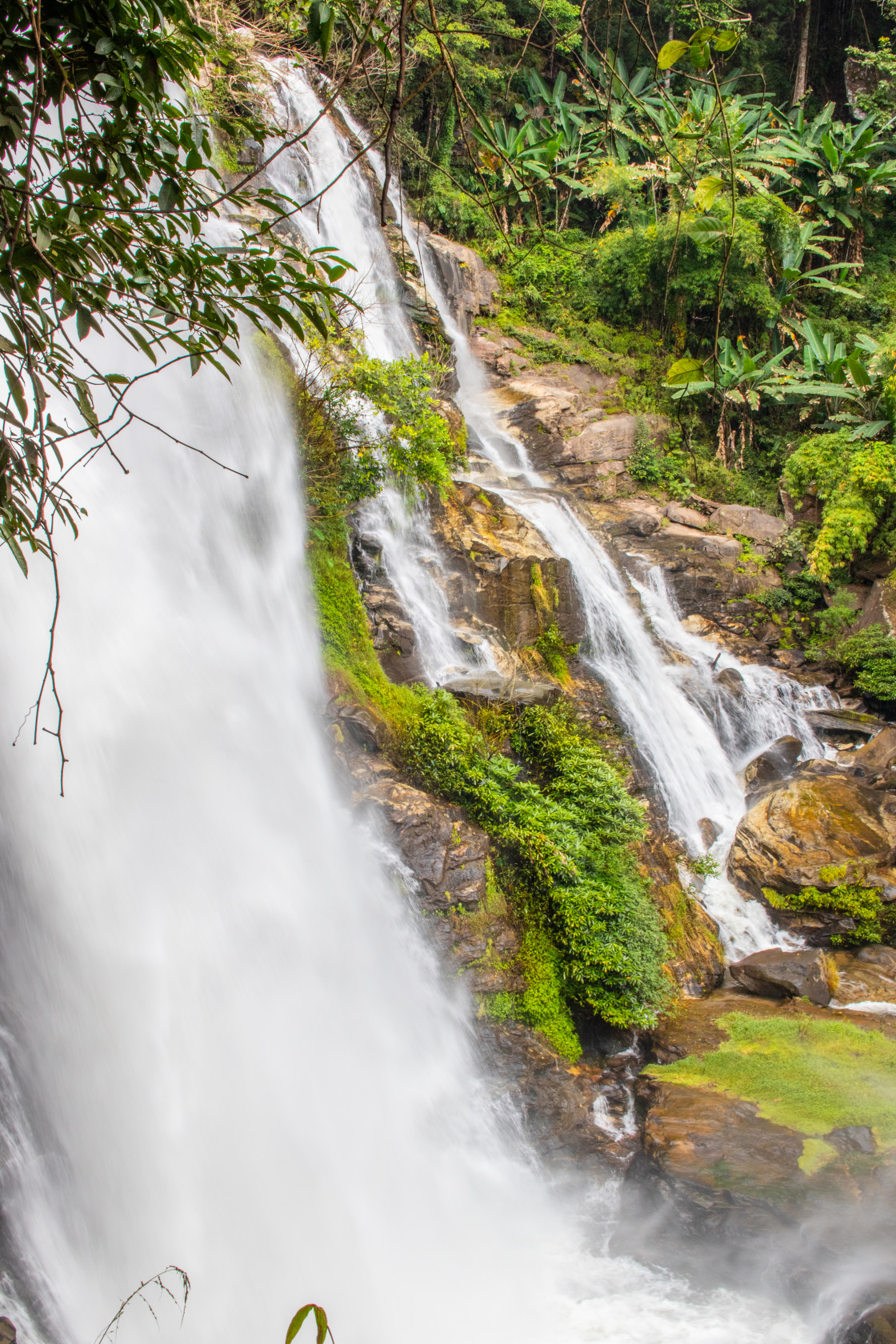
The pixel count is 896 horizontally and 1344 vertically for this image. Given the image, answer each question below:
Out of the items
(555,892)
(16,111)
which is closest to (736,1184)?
(555,892)

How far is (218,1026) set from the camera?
4828 mm

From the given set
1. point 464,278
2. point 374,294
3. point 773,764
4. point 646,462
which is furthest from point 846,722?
point 464,278

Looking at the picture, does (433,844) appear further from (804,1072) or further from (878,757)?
(878,757)

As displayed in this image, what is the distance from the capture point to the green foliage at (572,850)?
21.0 feet

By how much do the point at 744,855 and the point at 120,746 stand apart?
6446 mm

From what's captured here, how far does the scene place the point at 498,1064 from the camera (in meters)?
6.01

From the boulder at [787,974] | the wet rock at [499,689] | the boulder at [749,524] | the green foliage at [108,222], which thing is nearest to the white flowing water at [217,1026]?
the wet rock at [499,689]

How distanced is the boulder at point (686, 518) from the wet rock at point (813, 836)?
18.8ft

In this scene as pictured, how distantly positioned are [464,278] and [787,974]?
14.5 metres

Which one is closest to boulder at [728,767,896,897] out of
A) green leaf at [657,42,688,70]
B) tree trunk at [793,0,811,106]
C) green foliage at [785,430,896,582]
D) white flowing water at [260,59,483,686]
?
white flowing water at [260,59,483,686]

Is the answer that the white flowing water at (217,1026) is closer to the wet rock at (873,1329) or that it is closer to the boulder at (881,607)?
the wet rock at (873,1329)

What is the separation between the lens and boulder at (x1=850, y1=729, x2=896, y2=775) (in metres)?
9.66

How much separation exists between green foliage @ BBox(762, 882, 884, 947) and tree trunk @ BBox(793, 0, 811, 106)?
57.7 feet

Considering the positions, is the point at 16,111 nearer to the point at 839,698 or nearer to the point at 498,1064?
the point at 498,1064
